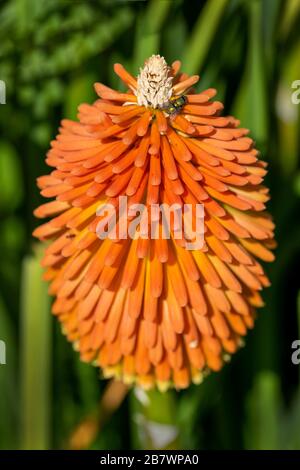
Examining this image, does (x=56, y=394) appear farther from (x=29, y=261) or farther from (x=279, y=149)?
(x=279, y=149)

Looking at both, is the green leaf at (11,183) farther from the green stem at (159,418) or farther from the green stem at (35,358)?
the green stem at (159,418)

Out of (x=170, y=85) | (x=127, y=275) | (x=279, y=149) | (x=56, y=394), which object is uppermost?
(x=279, y=149)

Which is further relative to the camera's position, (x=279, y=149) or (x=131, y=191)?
(x=279, y=149)

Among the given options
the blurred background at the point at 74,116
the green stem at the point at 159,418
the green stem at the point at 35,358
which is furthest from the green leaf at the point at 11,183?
the green stem at the point at 159,418

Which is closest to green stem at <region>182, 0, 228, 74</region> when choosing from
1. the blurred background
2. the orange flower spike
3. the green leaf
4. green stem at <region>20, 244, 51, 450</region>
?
the blurred background

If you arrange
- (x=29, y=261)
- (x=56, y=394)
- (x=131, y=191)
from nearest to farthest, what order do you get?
(x=131, y=191), (x=29, y=261), (x=56, y=394)

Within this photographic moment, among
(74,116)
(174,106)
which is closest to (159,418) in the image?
(174,106)

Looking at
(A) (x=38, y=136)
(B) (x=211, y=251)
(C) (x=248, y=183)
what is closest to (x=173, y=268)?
(B) (x=211, y=251)
